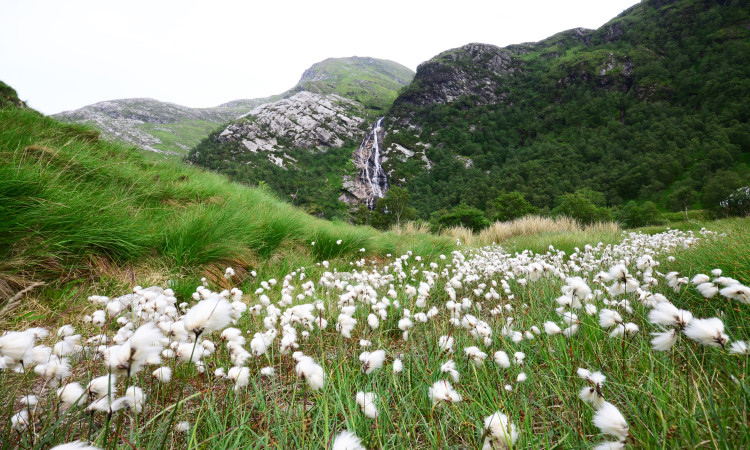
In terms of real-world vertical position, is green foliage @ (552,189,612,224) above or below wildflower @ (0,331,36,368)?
below

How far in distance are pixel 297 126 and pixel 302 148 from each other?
12.7 metres

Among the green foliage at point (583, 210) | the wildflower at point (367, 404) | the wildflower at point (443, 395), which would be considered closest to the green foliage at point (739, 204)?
the green foliage at point (583, 210)

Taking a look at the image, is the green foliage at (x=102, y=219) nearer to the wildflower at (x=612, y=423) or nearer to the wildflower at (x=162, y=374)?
the wildflower at (x=162, y=374)

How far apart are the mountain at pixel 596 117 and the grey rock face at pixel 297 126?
2018cm

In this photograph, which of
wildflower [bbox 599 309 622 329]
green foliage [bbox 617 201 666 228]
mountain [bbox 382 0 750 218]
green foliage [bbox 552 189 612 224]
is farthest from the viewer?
mountain [bbox 382 0 750 218]

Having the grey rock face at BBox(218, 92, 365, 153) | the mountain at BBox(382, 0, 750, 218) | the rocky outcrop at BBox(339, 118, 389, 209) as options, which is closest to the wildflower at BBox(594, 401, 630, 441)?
the mountain at BBox(382, 0, 750, 218)

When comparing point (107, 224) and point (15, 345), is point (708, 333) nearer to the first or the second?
point (15, 345)

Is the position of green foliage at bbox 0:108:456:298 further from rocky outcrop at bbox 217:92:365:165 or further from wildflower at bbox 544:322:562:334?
rocky outcrop at bbox 217:92:365:165

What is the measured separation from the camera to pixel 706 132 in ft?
228

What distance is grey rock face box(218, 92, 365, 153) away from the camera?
10438 centimetres

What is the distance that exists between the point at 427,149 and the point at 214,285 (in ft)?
356

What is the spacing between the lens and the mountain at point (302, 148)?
81.8 meters

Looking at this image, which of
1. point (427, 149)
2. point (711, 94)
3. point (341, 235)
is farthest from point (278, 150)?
point (711, 94)

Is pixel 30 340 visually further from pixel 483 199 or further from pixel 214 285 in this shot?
pixel 483 199
